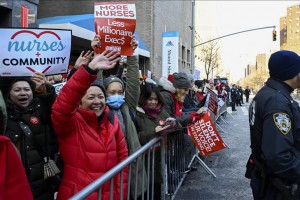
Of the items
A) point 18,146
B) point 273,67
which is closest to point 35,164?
point 18,146

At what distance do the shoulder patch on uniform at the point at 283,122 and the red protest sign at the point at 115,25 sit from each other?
6.72 ft

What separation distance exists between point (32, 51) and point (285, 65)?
7.11 feet

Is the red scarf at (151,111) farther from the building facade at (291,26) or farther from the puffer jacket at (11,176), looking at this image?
the building facade at (291,26)

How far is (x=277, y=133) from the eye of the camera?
8.69ft

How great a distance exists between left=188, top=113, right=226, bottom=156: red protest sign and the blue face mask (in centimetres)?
255

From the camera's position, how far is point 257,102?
9.55 feet

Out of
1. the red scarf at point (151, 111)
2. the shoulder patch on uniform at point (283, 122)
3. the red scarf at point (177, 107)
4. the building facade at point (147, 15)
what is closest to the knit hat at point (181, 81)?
the red scarf at point (177, 107)

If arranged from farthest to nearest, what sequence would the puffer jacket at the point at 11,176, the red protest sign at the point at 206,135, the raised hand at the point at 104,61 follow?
the red protest sign at the point at 206,135, the raised hand at the point at 104,61, the puffer jacket at the point at 11,176

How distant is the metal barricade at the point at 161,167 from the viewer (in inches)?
93.4

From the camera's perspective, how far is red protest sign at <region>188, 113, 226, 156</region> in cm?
582

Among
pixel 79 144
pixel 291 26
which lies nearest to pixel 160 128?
pixel 79 144

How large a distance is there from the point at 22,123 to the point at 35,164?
13.8 inches

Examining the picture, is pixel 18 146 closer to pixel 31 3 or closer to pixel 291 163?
pixel 291 163

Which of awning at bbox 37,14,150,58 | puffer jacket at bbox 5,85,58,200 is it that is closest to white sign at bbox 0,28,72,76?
puffer jacket at bbox 5,85,58,200
